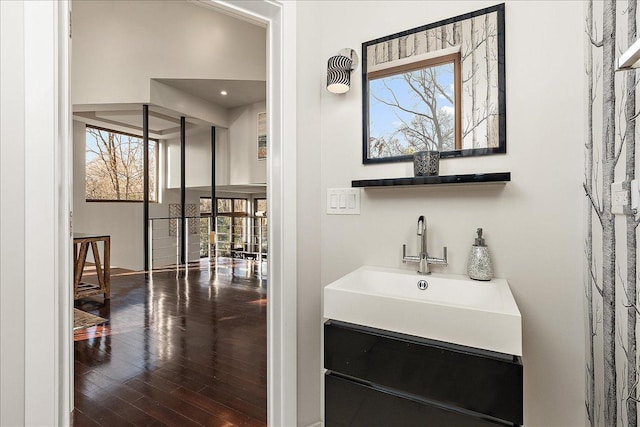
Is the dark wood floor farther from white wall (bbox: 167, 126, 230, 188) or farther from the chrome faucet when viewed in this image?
white wall (bbox: 167, 126, 230, 188)

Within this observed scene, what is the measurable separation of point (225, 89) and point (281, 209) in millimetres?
5184

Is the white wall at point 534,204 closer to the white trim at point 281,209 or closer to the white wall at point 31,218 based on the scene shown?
the white trim at point 281,209

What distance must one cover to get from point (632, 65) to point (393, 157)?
1.04 metres

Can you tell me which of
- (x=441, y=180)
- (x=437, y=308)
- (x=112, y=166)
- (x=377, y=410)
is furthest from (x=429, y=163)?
(x=112, y=166)

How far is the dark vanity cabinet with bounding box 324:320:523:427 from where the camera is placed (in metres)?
0.97

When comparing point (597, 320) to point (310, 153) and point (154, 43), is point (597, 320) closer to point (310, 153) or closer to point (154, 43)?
point (310, 153)

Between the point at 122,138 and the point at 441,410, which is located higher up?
the point at 122,138

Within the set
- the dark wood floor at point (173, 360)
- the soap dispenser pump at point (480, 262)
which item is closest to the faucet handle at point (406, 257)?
the soap dispenser pump at point (480, 262)

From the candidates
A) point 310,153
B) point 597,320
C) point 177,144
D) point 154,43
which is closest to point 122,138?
point 177,144

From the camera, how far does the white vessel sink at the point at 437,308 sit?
3.21ft

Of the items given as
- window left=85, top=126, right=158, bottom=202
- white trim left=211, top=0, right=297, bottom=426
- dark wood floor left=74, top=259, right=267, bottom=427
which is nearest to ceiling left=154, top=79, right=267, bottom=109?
window left=85, top=126, right=158, bottom=202

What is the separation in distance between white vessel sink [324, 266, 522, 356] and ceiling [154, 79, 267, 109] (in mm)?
5003

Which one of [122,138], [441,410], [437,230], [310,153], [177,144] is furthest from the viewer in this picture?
[177,144]

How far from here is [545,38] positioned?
4.19ft
